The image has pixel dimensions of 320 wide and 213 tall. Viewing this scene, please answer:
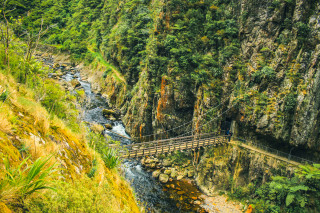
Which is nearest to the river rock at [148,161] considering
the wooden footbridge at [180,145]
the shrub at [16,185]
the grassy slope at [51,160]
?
the wooden footbridge at [180,145]

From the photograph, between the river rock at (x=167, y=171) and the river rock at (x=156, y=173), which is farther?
the river rock at (x=167, y=171)

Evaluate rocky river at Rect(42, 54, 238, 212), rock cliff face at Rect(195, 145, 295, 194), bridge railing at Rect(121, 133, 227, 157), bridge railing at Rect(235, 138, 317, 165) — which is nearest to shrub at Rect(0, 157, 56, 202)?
rocky river at Rect(42, 54, 238, 212)

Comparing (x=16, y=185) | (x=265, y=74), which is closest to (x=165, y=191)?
(x=265, y=74)

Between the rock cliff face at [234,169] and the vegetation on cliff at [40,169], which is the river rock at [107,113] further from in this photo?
the vegetation on cliff at [40,169]

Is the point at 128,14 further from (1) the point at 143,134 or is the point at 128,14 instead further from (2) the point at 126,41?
(1) the point at 143,134

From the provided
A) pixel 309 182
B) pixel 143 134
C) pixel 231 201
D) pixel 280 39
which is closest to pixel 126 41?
pixel 143 134

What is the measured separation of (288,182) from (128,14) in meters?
32.3

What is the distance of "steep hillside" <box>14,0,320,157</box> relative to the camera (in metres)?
13.4

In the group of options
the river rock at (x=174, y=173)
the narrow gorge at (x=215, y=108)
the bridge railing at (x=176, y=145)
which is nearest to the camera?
the narrow gorge at (x=215, y=108)

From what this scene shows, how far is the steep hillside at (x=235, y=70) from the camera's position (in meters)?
Result: 13.4

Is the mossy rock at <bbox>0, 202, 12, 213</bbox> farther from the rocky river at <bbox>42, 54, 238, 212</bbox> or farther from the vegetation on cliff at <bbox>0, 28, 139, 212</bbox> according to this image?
the rocky river at <bbox>42, 54, 238, 212</bbox>

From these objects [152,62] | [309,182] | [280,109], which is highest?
[152,62]

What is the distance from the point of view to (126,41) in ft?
97.5

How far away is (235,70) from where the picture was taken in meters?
17.1
